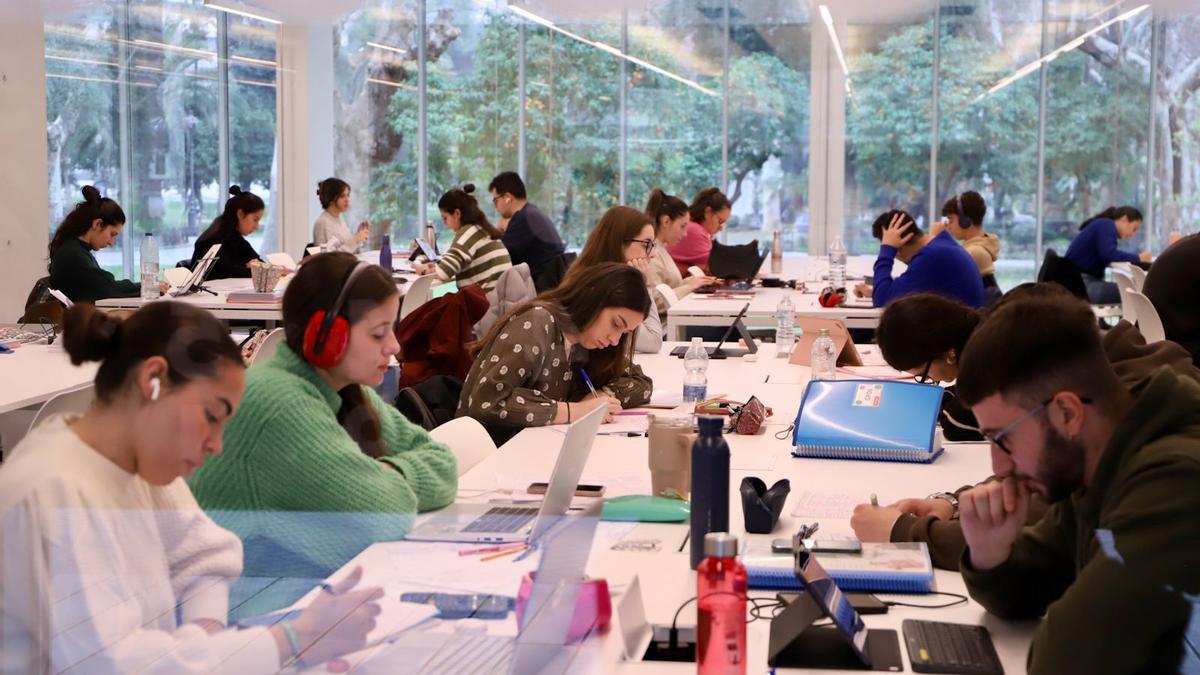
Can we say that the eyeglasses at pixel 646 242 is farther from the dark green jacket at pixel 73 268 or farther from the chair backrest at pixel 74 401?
the chair backrest at pixel 74 401

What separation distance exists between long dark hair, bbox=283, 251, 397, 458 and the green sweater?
0.11 ft

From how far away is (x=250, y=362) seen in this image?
167cm

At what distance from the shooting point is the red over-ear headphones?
2.09 m

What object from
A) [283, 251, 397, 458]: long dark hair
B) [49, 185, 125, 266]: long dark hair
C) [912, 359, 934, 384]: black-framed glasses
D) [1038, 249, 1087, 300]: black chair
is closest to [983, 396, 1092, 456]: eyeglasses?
[283, 251, 397, 458]: long dark hair

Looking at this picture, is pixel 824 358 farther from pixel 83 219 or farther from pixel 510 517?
pixel 83 219

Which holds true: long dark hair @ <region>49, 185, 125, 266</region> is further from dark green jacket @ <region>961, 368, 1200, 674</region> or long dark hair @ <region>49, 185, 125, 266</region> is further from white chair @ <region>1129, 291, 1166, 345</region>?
dark green jacket @ <region>961, 368, 1200, 674</region>

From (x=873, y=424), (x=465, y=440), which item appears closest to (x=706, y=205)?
(x=873, y=424)

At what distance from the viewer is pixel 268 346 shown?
1998 mm

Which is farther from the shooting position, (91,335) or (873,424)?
(873,424)

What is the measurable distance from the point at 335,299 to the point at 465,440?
85cm

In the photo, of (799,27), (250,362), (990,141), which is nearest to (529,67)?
(799,27)

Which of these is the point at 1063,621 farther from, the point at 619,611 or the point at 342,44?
the point at 342,44

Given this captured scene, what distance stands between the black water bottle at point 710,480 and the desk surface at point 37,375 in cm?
93

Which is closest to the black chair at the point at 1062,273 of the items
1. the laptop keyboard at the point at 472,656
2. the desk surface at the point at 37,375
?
the desk surface at the point at 37,375
